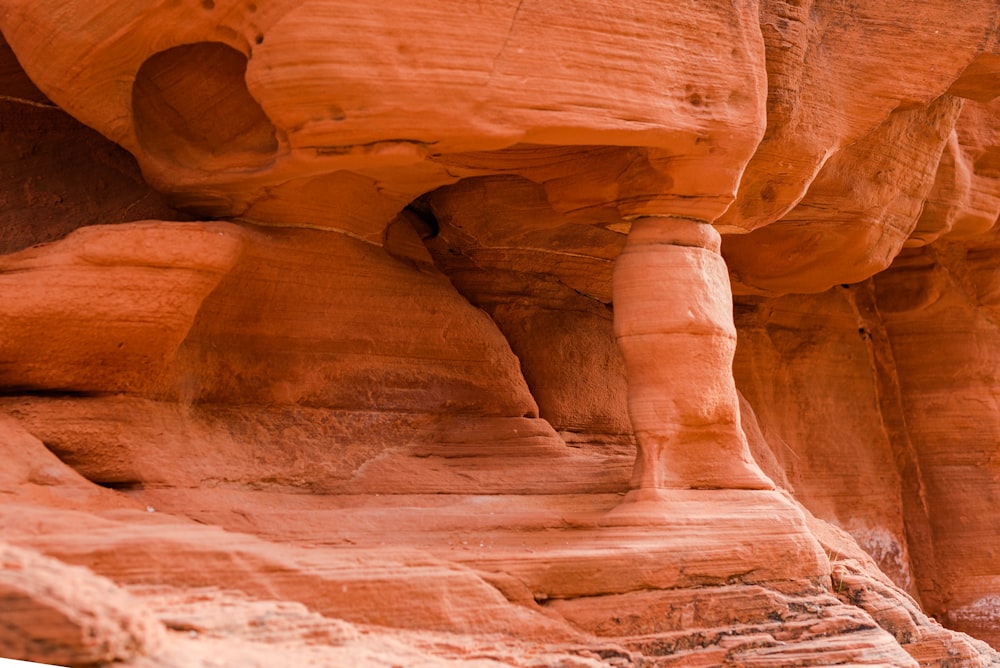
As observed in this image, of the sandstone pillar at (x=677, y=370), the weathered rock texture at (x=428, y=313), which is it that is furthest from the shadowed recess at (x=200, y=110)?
the sandstone pillar at (x=677, y=370)

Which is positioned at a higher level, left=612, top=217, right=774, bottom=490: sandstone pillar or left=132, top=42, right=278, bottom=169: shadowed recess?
left=132, top=42, right=278, bottom=169: shadowed recess

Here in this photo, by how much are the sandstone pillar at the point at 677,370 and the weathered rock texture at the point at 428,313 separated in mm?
17

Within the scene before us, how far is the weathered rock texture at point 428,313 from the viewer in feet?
16.8

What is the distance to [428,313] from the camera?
7168mm

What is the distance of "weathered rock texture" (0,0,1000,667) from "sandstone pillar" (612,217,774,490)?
0.7 inches

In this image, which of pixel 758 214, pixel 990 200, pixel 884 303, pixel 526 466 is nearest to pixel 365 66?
pixel 526 466

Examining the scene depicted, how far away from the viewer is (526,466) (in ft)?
22.5

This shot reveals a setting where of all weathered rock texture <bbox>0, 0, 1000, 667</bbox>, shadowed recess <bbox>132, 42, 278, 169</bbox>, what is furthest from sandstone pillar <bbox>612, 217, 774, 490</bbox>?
shadowed recess <bbox>132, 42, 278, 169</bbox>

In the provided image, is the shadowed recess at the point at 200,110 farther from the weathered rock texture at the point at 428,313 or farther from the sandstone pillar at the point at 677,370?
the sandstone pillar at the point at 677,370

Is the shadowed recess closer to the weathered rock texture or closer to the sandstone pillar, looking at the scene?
the weathered rock texture

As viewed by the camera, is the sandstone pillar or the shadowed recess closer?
the shadowed recess

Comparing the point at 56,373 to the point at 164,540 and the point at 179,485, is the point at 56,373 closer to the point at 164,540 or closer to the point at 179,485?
the point at 179,485

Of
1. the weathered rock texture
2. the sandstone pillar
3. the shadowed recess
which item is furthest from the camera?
the sandstone pillar

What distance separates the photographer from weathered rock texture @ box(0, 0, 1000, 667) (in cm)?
511
